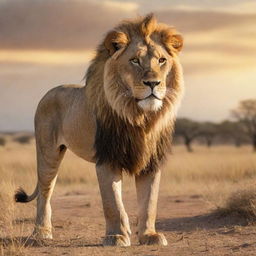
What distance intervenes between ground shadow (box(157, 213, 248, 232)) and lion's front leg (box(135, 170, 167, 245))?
1.66 m

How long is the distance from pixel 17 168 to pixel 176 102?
12496 millimetres

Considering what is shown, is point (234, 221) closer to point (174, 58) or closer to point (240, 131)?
point (174, 58)

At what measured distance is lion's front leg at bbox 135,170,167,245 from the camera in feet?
18.5

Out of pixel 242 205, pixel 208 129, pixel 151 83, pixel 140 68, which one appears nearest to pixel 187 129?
pixel 208 129

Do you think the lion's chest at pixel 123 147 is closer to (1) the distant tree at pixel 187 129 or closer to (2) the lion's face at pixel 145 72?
(2) the lion's face at pixel 145 72

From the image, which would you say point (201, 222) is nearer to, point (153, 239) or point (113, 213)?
point (153, 239)

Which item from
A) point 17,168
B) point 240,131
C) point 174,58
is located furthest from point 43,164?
point 240,131

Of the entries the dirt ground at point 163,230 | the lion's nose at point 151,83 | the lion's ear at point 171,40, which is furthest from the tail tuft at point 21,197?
the lion's nose at point 151,83

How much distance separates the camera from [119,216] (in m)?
5.47

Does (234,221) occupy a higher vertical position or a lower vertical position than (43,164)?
lower

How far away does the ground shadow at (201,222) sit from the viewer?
754 centimetres

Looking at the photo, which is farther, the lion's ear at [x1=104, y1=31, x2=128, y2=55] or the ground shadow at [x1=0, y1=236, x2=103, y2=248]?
the ground shadow at [x1=0, y1=236, x2=103, y2=248]

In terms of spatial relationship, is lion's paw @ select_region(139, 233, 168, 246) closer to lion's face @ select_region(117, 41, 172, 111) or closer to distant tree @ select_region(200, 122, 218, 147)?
lion's face @ select_region(117, 41, 172, 111)

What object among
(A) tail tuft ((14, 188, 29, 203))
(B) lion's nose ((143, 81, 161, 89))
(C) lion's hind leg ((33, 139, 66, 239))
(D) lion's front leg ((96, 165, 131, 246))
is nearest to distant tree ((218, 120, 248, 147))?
(A) tail tuft ((14, 188, 29, 203))
